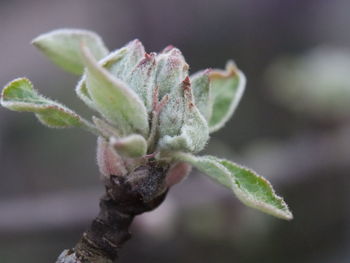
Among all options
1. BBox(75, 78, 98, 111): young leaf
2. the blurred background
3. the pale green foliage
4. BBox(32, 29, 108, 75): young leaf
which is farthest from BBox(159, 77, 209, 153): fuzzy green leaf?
the blurred background

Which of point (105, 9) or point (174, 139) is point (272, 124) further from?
point (174, 139)

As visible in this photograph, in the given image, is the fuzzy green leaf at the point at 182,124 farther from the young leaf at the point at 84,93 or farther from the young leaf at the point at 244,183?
the young leaf at the point at 84,93

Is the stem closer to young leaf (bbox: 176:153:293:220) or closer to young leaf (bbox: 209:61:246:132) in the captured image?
young leaf (bbox: 176:153:293:220)

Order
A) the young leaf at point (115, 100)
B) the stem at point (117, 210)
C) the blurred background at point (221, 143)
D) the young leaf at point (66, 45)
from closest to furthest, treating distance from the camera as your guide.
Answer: the young leaf at point (115, 100) < the stem at point (117, 210) < the young leaf at point (66, 45) < the blurred background at point (221, 143)

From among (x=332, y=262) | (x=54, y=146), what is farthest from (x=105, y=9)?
(x=332, y=262)

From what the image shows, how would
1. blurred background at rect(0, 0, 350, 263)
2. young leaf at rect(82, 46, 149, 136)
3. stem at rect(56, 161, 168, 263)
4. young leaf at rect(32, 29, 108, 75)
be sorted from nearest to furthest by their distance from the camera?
young leaf at rect(82, 46, 149, 136), stem at rect(56, 161, 168, 263), young leaf at rect(32, 29, 108, 75), blurred background at rect(0, 0, 350, 263)

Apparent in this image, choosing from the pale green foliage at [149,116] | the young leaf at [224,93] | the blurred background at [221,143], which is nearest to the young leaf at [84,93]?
the pale green foliage at [149,116]
